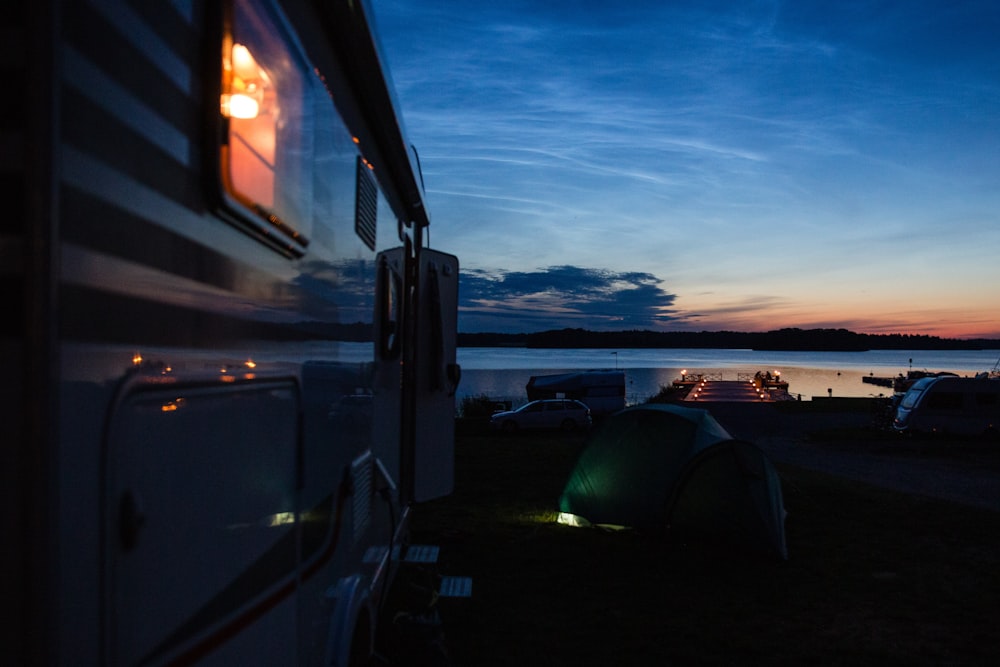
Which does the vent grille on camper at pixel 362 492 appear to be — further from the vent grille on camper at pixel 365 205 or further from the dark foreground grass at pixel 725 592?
the dark foreground grass at pixel 725 592

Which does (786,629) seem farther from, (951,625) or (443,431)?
(443,431)

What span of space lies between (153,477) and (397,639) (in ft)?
12.2

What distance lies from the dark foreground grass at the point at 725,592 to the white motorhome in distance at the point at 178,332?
3842mm

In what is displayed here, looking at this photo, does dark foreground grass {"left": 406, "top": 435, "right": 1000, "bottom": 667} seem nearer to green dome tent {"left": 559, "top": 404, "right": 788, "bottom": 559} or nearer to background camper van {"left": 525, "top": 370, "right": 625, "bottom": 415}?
green dome tent {"left": 559, "top": 404, "right": 788, "bottom": 559}

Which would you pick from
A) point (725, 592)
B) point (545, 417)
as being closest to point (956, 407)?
point (545, 417)

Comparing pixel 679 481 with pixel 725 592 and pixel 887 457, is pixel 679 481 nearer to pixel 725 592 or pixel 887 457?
pixel 725 592

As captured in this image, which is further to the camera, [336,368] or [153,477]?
[336,368]

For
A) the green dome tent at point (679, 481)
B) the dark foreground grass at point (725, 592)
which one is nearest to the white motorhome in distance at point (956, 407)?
the dark foreground grass at point (725, 592)

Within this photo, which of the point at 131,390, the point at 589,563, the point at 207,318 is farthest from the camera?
the point at 589,563

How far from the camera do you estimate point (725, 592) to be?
302 inches

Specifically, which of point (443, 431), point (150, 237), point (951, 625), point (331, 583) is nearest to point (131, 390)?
point (150, 237)

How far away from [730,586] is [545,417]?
17.6 m

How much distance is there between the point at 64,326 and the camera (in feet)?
3.66

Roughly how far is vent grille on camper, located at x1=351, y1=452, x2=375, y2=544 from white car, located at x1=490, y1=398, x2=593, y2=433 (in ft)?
70.7
